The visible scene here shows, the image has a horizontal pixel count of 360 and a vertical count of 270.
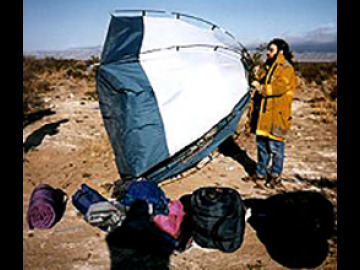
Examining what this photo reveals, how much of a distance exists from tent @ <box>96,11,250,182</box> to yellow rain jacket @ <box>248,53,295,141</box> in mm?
602

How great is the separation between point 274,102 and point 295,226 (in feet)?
5.86

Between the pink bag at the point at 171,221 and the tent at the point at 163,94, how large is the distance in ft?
2.76

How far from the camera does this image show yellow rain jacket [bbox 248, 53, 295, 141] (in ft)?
15.4

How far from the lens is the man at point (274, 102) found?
471 cm

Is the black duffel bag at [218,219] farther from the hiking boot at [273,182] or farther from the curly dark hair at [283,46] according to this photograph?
the curly dark hair at [283,46]

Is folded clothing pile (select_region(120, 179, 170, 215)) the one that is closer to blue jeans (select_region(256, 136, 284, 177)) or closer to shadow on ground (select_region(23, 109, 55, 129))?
blue jeans (select_region(256, 136, 284, 177))

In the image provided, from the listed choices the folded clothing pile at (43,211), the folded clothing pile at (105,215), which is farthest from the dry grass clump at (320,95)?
the folded clothing pile at (43,211)

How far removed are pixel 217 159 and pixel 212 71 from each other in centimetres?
193

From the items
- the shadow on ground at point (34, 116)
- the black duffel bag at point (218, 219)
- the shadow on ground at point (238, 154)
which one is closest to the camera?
the black duffel bag at point (218, 219)

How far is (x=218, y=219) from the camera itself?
354 centimetres

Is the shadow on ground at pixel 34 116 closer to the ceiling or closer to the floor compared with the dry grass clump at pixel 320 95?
closer to the floor

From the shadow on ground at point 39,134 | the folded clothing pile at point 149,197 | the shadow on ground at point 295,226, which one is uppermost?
the shadow on ground at point 39,134

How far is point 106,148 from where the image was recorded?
6.91 meters
